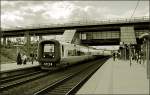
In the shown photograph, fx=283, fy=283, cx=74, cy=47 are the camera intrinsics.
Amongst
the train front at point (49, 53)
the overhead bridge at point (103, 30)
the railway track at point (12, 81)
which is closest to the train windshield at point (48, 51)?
the train front at point (49, 53)

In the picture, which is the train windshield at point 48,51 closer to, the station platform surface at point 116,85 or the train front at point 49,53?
the train front at point 49,53

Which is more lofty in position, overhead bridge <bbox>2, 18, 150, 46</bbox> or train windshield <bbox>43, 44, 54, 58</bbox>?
overhead bridge <bbox>2, 18, 150, 46</bbox>

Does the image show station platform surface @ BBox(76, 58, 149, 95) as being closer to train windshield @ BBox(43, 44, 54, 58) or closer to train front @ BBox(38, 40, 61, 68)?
train front @ BBox(38, 40, 61, 68)

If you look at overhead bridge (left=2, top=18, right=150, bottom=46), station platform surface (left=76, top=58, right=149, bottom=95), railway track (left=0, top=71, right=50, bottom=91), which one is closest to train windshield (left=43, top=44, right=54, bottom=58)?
railway track (left=0, top=71, right=50, bottom=91)

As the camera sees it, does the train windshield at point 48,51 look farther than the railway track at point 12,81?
Yes

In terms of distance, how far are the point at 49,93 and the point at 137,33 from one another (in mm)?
51241

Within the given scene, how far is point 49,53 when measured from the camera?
26562 millimetres

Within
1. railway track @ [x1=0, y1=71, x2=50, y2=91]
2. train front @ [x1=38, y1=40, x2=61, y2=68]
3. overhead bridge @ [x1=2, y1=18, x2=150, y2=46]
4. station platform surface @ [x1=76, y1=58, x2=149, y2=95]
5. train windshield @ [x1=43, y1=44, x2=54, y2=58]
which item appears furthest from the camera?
overhead bridge @ [x1=2, y1=18, x2=150, y2=46]

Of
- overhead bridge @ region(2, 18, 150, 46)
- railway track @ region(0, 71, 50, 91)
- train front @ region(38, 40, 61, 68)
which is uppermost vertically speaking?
overhead bridge @ region(2, 18, 150, 46)

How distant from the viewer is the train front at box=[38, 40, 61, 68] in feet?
84.4

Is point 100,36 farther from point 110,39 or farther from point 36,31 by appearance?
point 36,31

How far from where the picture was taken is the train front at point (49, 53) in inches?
1013

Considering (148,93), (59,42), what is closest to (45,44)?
(59,42)

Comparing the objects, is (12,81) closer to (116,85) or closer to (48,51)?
(116,85)
